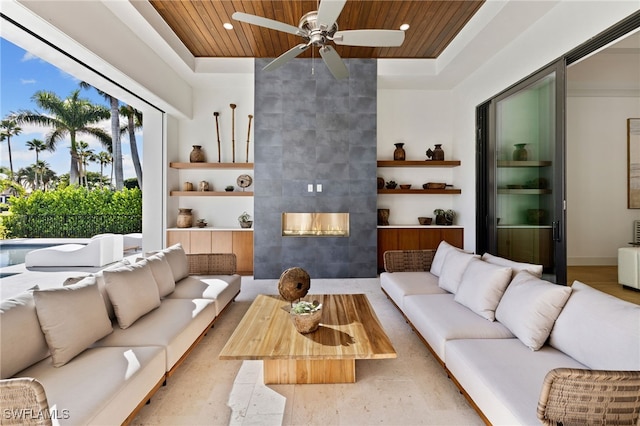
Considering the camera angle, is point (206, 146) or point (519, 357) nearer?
point (519, 357)

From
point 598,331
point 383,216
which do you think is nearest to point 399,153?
point 383,216

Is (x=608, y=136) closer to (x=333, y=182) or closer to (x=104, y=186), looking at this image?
(x=333, y=182)

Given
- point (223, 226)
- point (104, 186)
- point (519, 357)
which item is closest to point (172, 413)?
point (519, 357)

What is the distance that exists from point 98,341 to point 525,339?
8.90ft

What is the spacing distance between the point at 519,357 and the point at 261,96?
474 cm

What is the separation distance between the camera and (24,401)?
1.19 m

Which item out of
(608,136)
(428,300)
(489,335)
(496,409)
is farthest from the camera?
(608,136)

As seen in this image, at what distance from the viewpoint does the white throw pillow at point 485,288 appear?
240 cm

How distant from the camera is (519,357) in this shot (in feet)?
5.94

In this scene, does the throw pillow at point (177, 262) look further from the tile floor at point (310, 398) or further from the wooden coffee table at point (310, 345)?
the wooden coffee table at point (310, 345)

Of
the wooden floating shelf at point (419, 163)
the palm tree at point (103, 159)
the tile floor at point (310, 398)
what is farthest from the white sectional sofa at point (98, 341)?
the wooden floating shelf at point (419, 163)

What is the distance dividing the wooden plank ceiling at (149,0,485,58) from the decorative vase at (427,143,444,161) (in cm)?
158

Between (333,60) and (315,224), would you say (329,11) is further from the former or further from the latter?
(315,224)

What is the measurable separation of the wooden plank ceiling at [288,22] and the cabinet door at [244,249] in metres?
2.88
